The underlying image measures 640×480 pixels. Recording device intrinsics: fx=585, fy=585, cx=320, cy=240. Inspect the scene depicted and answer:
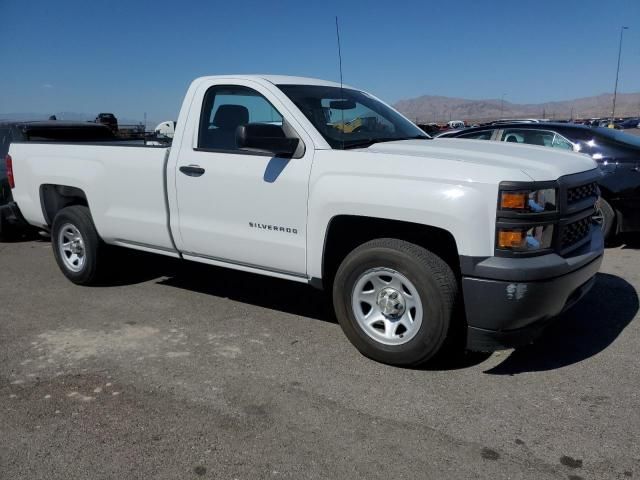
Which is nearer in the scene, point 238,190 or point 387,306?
point 387,306

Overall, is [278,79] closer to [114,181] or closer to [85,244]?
[114,181]

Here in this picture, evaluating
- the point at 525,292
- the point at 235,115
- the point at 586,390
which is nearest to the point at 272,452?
the point at 525,292

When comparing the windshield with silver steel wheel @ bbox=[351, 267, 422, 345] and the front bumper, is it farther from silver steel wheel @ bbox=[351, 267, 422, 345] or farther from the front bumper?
the front bumper

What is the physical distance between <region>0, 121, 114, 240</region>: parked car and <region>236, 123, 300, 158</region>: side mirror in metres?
4.60

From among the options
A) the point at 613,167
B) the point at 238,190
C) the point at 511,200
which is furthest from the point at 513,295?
the point at 613,167

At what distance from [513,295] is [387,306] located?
33.0 inches

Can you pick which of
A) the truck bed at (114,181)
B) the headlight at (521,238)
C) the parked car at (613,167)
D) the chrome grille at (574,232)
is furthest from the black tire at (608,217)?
the truck bed at (114,181)

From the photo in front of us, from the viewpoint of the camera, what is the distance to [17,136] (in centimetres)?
802

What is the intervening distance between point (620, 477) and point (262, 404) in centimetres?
188

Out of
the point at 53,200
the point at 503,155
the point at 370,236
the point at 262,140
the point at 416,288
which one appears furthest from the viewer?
the point at 53,200

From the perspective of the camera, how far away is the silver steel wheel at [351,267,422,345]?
3.74 meters

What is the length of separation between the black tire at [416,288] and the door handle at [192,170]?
1.39m

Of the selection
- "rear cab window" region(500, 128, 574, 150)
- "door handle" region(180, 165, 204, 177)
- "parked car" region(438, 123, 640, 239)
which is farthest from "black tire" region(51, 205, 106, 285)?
"parked car" region(438, 123, 640, 239)

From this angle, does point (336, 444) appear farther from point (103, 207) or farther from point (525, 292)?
point (103, 207)
